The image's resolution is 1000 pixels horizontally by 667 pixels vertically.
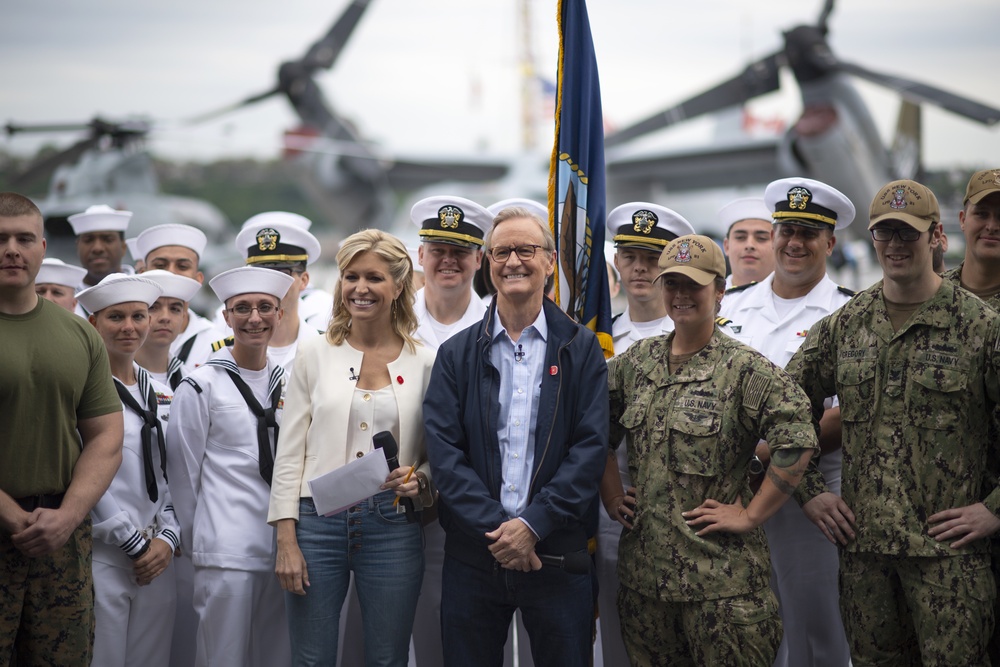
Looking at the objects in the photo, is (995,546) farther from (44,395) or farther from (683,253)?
(44,395)

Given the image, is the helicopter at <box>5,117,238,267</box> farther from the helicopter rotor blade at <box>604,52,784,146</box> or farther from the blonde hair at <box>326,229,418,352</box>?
the blonde hair at <box>326,229,418,352</box>

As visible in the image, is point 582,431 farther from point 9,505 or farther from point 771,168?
point 771,168

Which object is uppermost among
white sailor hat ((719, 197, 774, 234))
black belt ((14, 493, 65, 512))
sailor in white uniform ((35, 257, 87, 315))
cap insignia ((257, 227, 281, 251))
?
white sailor hat ((719, 197, 774, 234))

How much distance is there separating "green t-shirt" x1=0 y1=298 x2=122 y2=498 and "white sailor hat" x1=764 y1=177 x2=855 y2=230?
8.95 feet

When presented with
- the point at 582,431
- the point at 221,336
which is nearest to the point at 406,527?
the point at 582,431

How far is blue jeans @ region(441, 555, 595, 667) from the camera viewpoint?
118 inches

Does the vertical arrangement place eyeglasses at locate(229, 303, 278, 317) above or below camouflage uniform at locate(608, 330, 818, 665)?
above

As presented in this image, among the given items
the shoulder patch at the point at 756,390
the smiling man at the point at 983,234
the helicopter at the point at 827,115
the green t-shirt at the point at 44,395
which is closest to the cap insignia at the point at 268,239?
the green t-shirt at the point at 44,395

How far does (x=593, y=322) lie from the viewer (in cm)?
372

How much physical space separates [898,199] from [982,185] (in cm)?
43

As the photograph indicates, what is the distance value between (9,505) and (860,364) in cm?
277

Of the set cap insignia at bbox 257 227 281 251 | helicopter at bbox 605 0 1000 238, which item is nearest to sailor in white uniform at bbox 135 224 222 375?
cap insignia at bbox 257 227 281 251

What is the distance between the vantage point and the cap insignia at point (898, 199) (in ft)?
9.96

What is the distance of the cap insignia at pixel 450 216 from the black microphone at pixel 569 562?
5.43 ft
